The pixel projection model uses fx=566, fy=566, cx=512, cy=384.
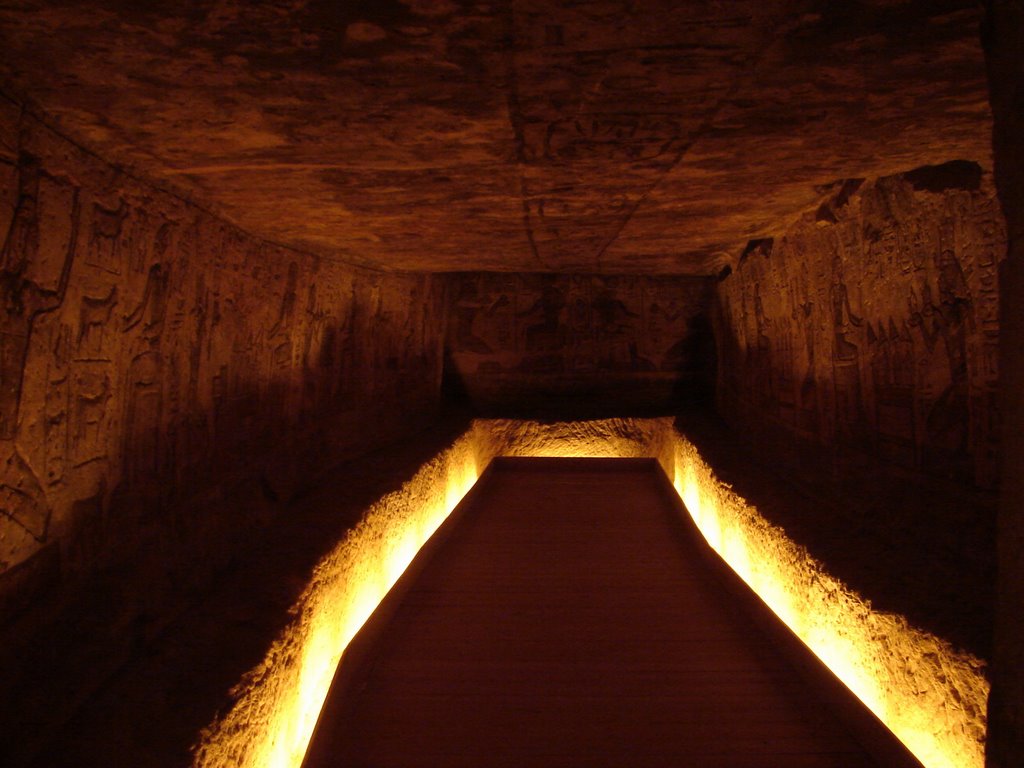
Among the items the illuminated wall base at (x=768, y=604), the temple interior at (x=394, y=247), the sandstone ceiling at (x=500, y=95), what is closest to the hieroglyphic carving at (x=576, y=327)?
the illuminated wall base at (x=768, y=604)

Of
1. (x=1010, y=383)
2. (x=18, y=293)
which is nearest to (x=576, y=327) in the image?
(x=18, y=293)

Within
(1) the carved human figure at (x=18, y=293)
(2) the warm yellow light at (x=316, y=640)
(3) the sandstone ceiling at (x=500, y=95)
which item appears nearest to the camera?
(3) the sandstone ceiling at (x=500, y=95)

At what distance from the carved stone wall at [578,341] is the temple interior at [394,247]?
2477mm

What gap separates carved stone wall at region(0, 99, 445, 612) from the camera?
220 centimetres

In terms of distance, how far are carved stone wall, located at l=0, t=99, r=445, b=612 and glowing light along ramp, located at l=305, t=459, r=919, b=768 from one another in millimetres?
1335

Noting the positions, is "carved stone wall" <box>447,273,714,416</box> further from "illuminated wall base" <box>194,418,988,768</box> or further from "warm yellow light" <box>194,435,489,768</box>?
"warm yellow light" <box>194,435,489,768</box>

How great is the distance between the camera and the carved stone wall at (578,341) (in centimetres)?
748

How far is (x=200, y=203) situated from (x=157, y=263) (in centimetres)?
58

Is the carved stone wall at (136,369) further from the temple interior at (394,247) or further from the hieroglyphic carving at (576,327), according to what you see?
the hieroglyphic carving at (576,327)

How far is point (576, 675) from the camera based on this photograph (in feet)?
9.14

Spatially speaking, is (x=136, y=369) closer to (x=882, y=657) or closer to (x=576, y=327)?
(x=882, y=657)

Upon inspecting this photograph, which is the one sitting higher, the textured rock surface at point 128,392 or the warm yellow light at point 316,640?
the textured rock surface at point 128,392

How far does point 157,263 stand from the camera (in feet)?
10.0

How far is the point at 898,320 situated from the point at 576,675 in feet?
8.48
